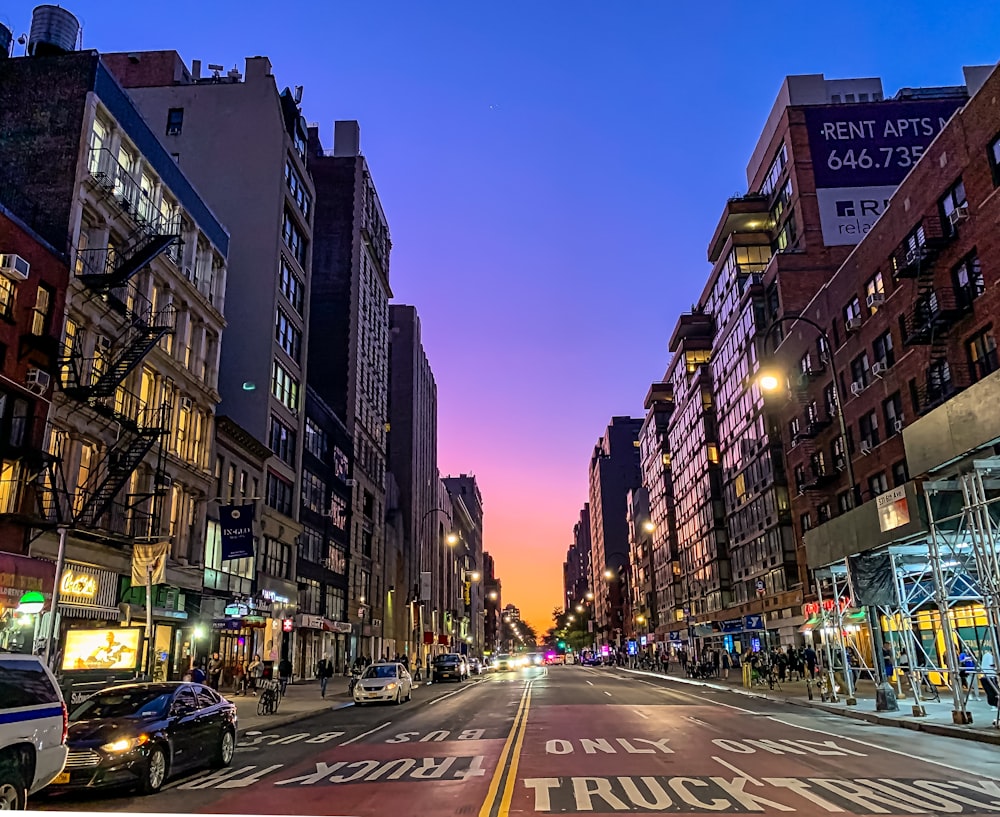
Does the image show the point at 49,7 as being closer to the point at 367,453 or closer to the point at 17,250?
the point at 17,250

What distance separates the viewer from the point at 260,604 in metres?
42.8

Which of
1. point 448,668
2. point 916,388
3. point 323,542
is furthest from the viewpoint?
point 323,542

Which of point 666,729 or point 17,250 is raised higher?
point 17,250

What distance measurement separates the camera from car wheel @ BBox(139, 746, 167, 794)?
465 inches

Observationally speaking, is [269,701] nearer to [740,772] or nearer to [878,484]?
[740,772]

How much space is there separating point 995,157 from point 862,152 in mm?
37603

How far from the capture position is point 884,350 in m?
40.8

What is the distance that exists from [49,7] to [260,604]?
2946cm

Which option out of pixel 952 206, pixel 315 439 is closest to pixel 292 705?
pixel 315 439

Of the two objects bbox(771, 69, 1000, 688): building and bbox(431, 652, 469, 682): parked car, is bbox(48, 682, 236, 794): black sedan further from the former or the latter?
bbox(431, 652, 469, 682): parked car

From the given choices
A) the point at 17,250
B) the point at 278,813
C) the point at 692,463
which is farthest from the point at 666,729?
the point at 692,463

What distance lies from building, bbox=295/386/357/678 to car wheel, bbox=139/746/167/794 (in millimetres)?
38810

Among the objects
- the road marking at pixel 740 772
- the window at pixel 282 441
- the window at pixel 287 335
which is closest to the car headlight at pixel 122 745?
the road marking at pixel 740 772

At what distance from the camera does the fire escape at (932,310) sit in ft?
109
